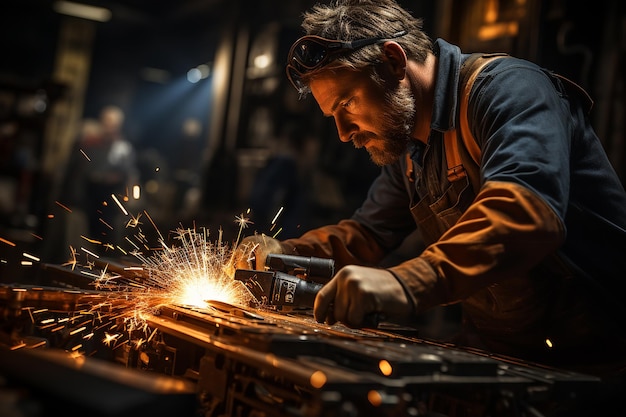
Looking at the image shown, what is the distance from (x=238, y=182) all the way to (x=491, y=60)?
8092 millimetres

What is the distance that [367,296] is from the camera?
72.4 inches

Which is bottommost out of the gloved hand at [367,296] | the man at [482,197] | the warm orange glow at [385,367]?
the warm orange glow at [385,367]

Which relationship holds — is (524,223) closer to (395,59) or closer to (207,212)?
(395,59)

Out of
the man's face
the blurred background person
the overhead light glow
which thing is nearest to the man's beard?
the man's face

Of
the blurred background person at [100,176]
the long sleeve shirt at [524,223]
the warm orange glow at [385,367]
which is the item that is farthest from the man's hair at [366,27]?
the blurred background person at [100,176]

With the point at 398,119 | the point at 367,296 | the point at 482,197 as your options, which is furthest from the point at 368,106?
the point at 367,296

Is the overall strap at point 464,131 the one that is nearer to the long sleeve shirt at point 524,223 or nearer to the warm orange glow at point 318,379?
the long sleeve shirt at point 524,223

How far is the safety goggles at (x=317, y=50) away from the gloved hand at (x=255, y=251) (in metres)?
0.73

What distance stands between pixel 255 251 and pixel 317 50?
2.93 ft

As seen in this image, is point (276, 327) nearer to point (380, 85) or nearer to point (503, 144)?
point (503, 144)

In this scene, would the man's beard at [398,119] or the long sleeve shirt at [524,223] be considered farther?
the man's beard at [398,119]

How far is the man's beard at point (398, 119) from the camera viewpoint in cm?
259

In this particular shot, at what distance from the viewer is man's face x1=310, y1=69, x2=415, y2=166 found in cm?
258

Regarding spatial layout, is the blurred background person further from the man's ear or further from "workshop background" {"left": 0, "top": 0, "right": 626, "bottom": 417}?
the man's ear
